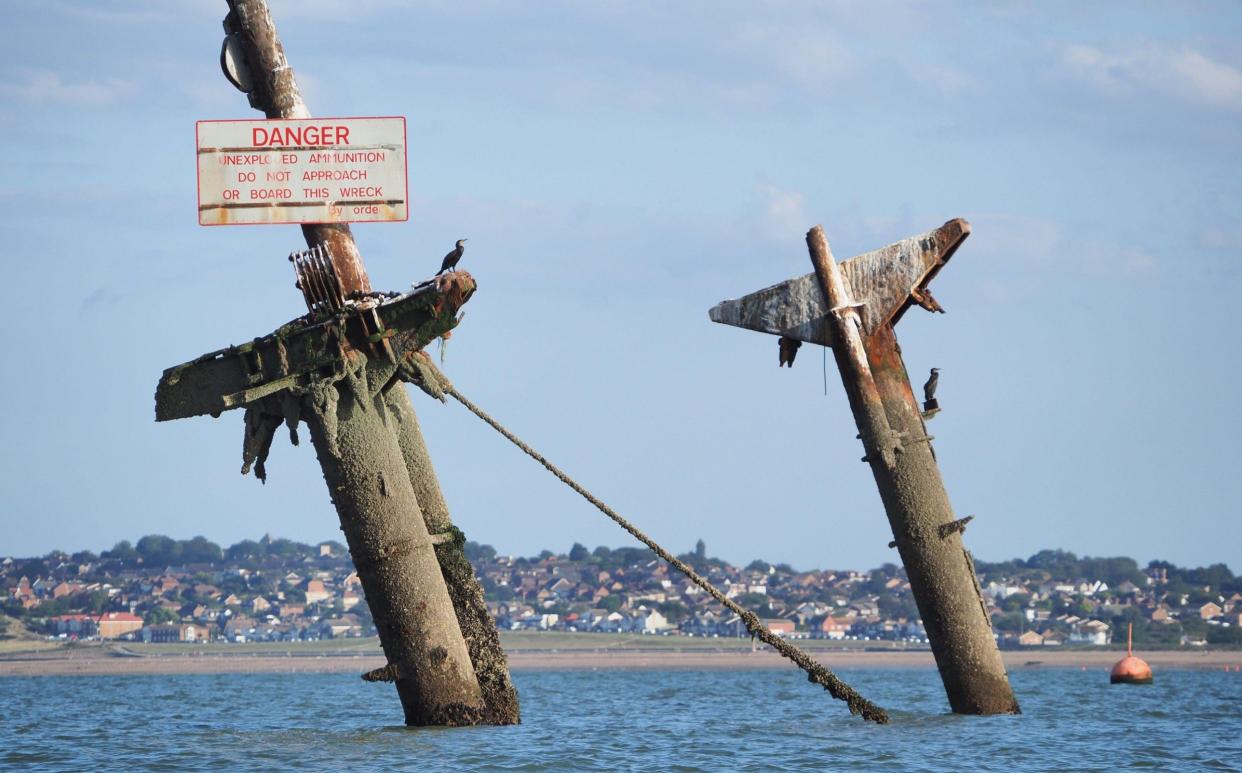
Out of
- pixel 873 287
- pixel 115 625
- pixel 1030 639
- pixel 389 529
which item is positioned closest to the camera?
pixel 389 529

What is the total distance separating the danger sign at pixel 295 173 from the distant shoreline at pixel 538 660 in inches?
3945

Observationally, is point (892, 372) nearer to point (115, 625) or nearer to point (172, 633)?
point (115, 625)

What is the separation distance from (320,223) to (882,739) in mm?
10517

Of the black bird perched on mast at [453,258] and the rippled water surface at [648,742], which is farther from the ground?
the black bird perched on mast at [453,258]

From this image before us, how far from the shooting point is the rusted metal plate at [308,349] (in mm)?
24719

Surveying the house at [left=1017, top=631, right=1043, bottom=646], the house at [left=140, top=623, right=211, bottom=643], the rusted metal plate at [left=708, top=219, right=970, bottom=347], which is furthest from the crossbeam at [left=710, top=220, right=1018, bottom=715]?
the house at [left=140, top=623, right=211, bottom=643]

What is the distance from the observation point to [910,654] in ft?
535

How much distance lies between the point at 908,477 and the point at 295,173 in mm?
8829

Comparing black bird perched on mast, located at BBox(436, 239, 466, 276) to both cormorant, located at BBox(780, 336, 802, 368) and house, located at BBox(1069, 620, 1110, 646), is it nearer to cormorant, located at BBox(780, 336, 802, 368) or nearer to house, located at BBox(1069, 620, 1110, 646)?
cormorant, located at BBox(780, 336, 802, 368)

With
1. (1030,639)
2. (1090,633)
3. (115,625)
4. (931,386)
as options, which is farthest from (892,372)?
(115,625)

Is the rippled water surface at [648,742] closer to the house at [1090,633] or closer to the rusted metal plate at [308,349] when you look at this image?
the rusted metal plate at [308,349]

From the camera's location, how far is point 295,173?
2569 centimetres

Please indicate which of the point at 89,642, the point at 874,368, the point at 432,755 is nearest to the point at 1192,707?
the point at 874,368

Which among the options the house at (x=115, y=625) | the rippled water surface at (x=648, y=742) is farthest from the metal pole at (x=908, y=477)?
the house at (x=115, y=625)
